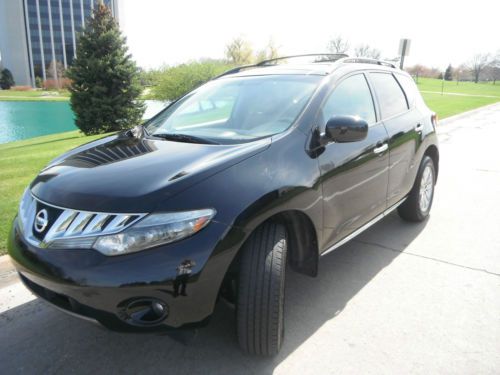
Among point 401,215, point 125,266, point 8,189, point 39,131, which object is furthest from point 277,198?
point 39,131

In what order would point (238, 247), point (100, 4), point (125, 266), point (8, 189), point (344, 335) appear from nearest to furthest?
point (125, 266), point (238, 247), point (344, 335), point (8, 189), point (100, 4)

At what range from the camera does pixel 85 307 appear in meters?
1.96

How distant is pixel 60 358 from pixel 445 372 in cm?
223

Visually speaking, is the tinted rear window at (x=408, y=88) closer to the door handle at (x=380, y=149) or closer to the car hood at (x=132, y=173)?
the door handle at (x=380, y=149)

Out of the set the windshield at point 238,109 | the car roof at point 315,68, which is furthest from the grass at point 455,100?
→ the windshield at point 238,109

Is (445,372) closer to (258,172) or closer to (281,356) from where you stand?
(281,356)

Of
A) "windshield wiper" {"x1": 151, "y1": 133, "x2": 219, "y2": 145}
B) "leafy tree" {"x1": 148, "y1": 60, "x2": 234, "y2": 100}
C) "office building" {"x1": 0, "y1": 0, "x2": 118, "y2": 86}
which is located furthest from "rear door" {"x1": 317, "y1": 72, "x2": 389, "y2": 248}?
"office building" {"x1": 0, "y1": 0, "x2": 118, "y2": 86}

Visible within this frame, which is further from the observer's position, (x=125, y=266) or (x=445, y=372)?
(x=445, y=372)

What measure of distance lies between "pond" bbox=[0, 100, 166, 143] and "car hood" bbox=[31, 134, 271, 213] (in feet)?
67.1

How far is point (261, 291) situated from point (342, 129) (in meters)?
1.16

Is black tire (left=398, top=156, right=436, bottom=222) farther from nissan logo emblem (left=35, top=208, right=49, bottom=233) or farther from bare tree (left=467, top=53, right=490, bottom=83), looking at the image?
bare tree (left=467, top=53, right=490, bottom=83)

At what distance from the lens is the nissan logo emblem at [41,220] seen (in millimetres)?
2094

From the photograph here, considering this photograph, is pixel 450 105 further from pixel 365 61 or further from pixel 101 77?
pixel 365 61

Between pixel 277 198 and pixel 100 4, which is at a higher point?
pixel 100 4
